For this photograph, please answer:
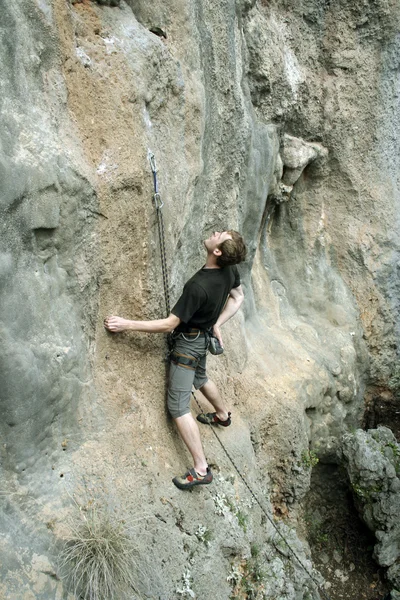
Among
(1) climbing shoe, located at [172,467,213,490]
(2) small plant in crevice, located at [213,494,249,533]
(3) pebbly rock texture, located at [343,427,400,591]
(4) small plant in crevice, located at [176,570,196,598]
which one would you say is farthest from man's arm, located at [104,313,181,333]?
(3) pebbly rock texture, located at [343,427,400,591]

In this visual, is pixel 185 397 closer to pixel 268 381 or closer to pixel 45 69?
pixel 268 381

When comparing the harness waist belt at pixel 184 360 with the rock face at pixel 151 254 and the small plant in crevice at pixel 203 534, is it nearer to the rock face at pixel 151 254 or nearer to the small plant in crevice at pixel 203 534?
the rock face at pixel 151 254

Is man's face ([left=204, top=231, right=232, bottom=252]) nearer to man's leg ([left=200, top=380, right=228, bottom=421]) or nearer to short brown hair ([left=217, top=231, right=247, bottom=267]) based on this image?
short brown hair ([left=217, top=231, right=247, bottom=267])

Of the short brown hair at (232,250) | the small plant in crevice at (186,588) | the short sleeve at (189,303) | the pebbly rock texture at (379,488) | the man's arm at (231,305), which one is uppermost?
the short brown hair at (232,250)

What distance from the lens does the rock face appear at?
143 inches

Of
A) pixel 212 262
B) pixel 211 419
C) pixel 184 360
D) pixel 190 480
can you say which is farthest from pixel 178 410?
pixel 212 262

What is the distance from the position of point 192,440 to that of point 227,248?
4.73ft

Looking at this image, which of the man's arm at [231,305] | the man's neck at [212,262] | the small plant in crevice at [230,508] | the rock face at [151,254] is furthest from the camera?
the man's arm at [231,305]

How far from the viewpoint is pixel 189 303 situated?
4348mm

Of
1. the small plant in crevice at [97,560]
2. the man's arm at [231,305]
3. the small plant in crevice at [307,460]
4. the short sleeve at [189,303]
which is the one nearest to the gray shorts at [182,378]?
the short sleeve at [189,303]

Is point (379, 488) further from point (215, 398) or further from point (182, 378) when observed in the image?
point (182, 378)

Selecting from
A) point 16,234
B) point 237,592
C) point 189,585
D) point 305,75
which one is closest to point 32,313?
point 16,234

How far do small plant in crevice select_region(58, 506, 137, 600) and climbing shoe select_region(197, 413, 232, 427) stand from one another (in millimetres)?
1565

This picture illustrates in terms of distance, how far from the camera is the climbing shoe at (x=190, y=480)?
14.6 ft
